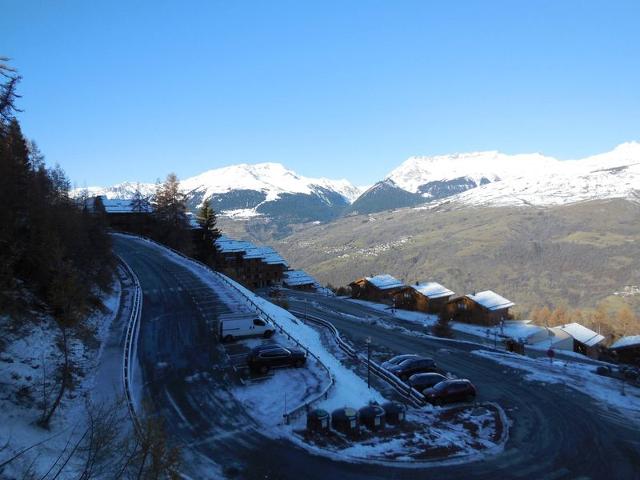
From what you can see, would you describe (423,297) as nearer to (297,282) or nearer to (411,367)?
(297,282)

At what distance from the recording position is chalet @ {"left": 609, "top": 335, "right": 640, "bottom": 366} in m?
61.3

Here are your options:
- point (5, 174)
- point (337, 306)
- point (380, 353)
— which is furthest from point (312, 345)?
point (337, 306)

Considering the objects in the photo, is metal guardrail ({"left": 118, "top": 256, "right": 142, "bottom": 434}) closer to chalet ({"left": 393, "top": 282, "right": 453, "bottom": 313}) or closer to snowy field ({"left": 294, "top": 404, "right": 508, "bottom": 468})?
snowy field ({"left": 294, "top": 404, "right": 508, "bottom": 468})

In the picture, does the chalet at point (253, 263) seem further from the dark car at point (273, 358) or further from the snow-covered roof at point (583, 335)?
the dark car at point (273, 358)

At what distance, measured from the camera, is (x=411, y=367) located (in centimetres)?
3294

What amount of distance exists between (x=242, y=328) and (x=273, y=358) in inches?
246

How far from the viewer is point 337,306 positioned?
76.6m

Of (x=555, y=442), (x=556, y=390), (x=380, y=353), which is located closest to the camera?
(x=555, y=442)

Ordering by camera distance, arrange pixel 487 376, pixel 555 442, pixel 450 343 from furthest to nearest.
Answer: pixel 450 343
pixel 487 376
pixel 555 442

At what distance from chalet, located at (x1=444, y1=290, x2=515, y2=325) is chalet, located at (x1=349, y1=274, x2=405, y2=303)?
40.5ft

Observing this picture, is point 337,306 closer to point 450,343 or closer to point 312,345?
point 450,343

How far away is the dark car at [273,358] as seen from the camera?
89.2 ft

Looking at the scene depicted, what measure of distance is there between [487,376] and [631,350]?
4157 cm

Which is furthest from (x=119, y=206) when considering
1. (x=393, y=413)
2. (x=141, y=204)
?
(x=393, y=413)
